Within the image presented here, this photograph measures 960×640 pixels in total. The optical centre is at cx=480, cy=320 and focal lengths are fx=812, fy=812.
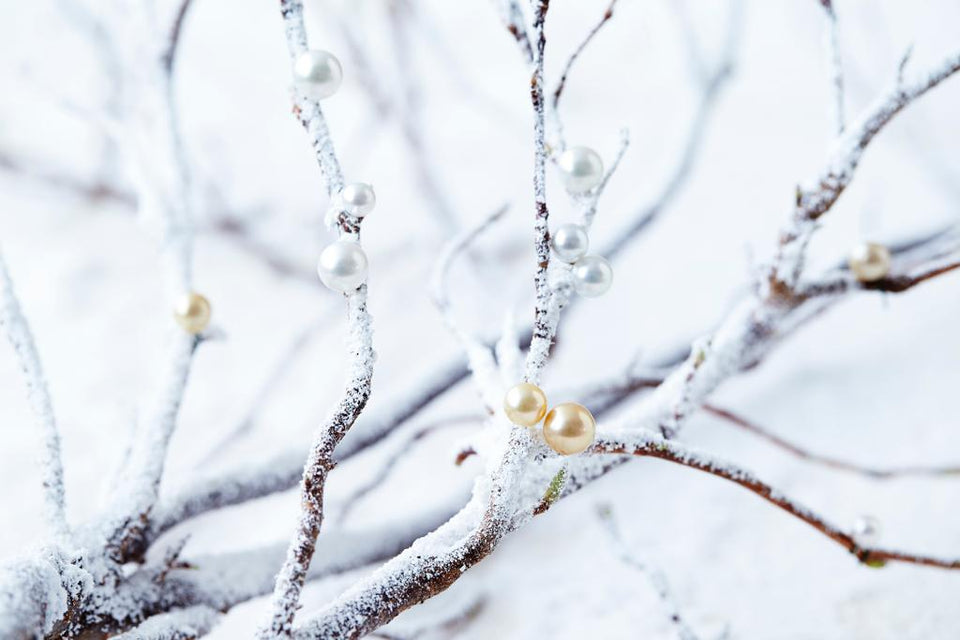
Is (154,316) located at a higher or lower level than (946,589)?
higher

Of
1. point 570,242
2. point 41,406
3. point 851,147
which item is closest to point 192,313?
point 41,406

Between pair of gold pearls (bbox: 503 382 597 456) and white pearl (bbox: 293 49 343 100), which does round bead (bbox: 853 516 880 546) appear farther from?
white pearl (bbox: 293 49 343 100)

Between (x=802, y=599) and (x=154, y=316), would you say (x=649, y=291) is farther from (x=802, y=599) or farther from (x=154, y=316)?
(x=154, y=316)

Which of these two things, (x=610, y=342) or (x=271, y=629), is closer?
(x=271, y=629)

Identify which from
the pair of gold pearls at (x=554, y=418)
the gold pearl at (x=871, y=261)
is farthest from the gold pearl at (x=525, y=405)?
the gold pearl at (x=871, y=261)

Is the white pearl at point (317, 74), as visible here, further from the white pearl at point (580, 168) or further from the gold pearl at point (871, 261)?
the gold pearl at point (871, 261)

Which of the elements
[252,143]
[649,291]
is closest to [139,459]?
[649,291]

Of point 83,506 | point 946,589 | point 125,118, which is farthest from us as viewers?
point 125,118

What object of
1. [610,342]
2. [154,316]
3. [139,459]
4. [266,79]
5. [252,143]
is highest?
[266,79]
